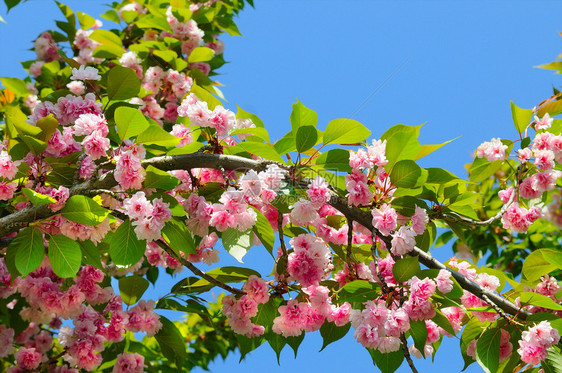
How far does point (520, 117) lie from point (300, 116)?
1.25m

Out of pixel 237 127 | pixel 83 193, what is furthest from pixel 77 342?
pixel 237 127

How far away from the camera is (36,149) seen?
2209 millimetres

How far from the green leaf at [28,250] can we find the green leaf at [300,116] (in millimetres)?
1091

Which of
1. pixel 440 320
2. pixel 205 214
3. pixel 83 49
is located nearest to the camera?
pixel 440 320

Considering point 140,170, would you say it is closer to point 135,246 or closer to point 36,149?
point 135,246

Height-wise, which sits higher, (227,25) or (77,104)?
(227,25)

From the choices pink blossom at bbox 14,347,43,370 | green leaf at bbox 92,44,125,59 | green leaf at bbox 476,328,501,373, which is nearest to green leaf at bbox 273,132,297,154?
green leaf at bbox 476,328,501,373

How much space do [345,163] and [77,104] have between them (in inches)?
49.5

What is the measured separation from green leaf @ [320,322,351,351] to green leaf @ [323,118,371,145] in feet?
2.64

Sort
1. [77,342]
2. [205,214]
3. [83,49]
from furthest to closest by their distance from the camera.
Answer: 1. [83,49]
2. [77,342]
3. [205,214]

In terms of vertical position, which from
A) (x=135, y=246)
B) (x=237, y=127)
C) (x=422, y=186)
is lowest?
(x=135, y=246)

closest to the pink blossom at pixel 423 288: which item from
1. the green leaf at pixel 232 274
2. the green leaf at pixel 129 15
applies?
the green leaf at pixel 232 274

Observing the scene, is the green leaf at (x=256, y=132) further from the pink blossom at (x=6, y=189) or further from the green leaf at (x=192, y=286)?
the pink blossom at (x=6, y=189)

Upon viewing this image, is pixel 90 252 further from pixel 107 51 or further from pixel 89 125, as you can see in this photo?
pixel 107 51
